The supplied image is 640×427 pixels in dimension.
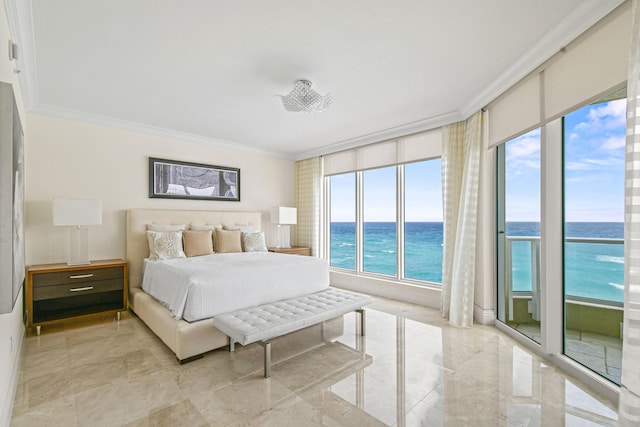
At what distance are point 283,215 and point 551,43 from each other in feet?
14.4

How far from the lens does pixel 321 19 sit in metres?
2.05

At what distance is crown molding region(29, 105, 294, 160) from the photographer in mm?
A: 3619

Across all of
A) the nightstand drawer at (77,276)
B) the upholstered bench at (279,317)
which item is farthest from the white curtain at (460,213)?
the nightstand drawer at (77,276)

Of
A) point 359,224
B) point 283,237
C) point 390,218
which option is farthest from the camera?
point 390,218

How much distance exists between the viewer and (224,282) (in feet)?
9.30

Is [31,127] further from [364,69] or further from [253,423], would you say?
[253,423]

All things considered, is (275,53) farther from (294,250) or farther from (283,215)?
(294,250)

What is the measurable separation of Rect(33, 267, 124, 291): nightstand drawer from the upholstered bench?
199 centimetres

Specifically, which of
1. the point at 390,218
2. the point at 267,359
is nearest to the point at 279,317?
the point at 267,359

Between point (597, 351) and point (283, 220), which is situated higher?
point (283, 220)

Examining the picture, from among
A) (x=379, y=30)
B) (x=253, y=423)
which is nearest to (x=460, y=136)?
(x=379, y=30)

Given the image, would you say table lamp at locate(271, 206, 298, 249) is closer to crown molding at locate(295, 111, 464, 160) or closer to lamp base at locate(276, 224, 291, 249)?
lamp base at locate(276, 224, 291, 249)

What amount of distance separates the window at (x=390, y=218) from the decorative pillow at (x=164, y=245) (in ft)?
9.19

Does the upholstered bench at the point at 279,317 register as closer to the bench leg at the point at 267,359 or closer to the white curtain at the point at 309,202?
the bench leg at the point at 267,359
